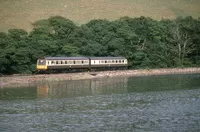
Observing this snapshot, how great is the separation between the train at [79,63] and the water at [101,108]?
41.7 ft

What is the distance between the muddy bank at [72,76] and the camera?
48.5 meters

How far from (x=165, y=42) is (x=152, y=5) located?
28799 mm

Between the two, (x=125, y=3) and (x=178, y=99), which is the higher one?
(x=125, y=3)

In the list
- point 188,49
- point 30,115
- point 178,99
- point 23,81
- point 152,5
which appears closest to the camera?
point 30,115

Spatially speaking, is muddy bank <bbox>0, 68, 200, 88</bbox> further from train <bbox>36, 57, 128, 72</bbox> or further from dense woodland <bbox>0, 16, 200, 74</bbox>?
dense woodland <bbox>0, 16, 200, 74</bbox>

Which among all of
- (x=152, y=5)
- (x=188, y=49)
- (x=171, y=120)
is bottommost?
(x=171, y=120)

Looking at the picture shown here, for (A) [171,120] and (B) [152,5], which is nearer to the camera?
(A) [171,120]

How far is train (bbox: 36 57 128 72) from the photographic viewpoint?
56688 millimetres

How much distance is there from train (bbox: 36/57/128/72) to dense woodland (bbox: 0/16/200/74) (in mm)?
3354

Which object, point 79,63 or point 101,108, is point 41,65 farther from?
point 101,108

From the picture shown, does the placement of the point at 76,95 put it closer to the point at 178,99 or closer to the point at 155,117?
the point at 178,99

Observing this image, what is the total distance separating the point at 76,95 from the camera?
123 ft

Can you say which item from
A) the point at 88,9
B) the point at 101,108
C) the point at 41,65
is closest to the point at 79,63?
the point at 41,65

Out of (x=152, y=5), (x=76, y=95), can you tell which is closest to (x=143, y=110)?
(x=76, y=95)
